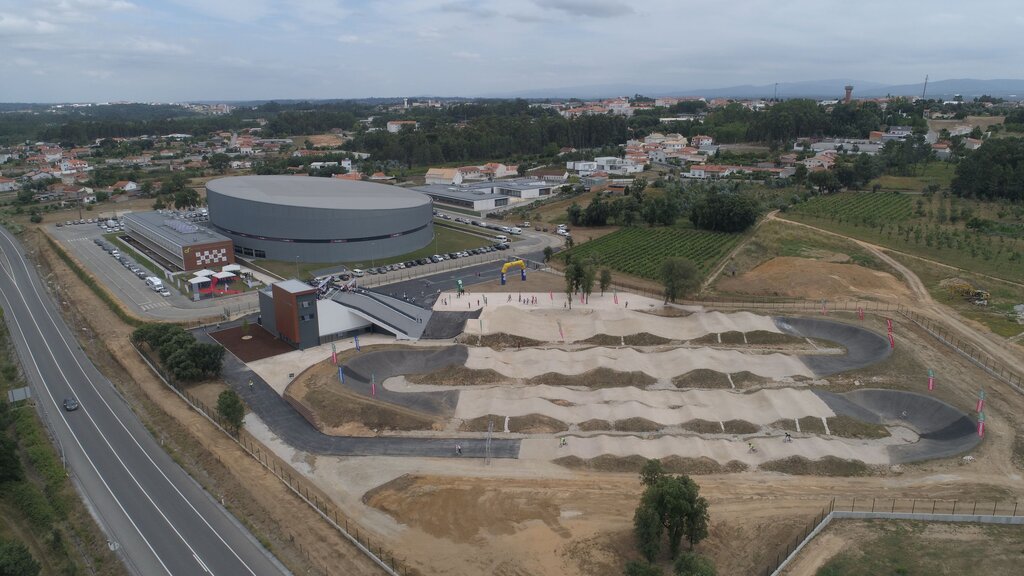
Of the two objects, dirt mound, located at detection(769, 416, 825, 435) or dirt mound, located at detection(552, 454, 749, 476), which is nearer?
dirt mound, located at detection(552, 454, 749, 476)

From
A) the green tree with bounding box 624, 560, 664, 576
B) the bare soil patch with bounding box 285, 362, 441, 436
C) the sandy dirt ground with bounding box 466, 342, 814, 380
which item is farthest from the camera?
the sandy dirt ground with bounding box 466, 342, 814, 380

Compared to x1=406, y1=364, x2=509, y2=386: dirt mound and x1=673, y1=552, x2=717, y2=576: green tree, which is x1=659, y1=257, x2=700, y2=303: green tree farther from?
x1=673, y1=552, x2=717, y2=576: green tree

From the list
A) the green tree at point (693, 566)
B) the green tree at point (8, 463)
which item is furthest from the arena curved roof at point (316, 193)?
the green tree at point (693, 566)

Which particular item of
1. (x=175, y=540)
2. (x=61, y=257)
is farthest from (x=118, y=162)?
(x=175, y=540)

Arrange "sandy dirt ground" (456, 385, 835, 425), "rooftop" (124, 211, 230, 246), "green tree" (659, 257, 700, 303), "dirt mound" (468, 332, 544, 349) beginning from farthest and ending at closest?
"rooftop" (124, 211, 230, 246) → "green tree" (659, 257, 700, 303) → "dirt mound" (468, 332, 544, 349) → "sandy dirt ground" (456, 385, 835, 425)

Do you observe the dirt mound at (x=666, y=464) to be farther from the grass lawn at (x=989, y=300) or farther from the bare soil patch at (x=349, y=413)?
the grass lawn at (x=989, y=300)

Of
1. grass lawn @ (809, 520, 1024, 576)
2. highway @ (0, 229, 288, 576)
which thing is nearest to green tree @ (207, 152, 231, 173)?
highway @ (0, 229, 288, 576)
